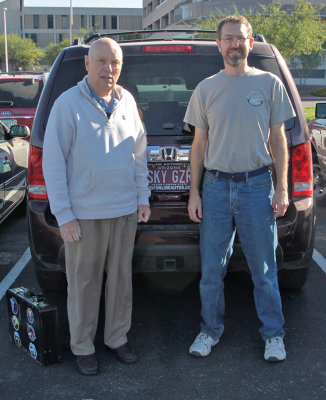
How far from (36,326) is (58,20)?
104 metres

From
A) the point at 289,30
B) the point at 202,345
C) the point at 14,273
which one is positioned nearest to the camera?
the point at 202,345

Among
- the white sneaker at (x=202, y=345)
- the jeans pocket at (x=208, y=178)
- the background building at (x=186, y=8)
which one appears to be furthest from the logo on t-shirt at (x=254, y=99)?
the background building at (x=186, y=8)

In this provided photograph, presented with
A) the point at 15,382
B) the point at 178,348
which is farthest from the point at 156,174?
the point at 15,382

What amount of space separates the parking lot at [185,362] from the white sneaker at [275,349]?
0.05 m

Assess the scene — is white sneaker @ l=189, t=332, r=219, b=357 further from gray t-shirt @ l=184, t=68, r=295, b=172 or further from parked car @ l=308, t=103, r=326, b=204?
parked car @ l=308, t=103, r=326, b=204

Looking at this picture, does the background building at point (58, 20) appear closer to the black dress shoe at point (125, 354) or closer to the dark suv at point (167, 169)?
the dark suv at point (167, 169)

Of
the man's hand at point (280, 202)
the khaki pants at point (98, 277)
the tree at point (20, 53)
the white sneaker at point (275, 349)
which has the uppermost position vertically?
the tree at point (20, 53)

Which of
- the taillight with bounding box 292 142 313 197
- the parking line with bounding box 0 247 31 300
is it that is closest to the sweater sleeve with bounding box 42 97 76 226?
the taillight with bounding box 292 142 313 197

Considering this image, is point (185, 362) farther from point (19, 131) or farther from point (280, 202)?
point (19, 131)

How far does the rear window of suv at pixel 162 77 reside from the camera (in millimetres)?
3666

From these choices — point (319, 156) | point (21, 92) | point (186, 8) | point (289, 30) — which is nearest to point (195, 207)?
point (319, 156)

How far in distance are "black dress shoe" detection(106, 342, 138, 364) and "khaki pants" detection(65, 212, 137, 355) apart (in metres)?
0.03

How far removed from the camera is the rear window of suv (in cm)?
367

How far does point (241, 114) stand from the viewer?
311 centimetres
